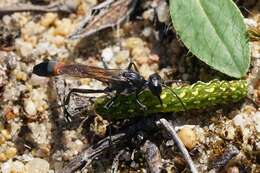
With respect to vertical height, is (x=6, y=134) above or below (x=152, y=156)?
above

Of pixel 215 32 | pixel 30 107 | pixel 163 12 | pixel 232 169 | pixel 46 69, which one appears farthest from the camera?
pixel 163 12

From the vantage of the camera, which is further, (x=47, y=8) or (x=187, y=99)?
(x=47, y=8)

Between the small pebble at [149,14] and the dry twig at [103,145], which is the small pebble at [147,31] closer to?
the small pebble at [149,14]

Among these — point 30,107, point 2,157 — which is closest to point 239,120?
point 30,107

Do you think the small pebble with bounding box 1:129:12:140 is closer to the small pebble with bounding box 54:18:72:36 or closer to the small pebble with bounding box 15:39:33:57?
the small pebble with bounding box 15:39:33:57

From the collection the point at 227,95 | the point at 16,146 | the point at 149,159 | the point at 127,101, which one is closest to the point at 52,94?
the point at 16,146

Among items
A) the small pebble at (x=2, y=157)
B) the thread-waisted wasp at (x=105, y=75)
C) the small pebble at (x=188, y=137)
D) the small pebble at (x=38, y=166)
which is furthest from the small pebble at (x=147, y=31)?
the small pebble at (x=2, y=157)

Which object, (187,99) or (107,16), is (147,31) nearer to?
(107,16)

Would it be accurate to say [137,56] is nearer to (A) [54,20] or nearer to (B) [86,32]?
(B) [86,32]
